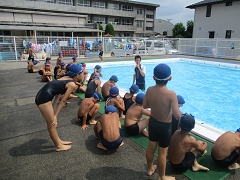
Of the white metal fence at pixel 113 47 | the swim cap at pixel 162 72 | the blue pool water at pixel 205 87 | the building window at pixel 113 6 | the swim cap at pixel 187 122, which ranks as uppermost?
the building window at pixel 113 6

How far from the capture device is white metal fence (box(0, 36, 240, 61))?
737 inches

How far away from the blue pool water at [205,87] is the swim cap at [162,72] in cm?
410

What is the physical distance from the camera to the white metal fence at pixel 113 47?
18.7m

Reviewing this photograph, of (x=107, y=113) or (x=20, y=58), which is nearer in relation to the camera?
(x=107, y=113)

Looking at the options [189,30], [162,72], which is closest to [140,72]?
[162,72]

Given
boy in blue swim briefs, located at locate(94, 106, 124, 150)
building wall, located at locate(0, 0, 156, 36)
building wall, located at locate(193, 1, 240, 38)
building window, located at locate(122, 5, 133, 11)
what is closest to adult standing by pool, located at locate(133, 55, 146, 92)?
boy in blue swim briefs, located at locate(94, 106, 124, 150)

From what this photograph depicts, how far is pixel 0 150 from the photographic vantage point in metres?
3.78

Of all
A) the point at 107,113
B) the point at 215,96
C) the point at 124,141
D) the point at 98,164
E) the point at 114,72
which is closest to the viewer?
the point at 98,164

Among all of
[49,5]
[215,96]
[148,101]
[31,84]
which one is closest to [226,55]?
[215,96]

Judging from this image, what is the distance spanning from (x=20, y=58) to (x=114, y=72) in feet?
32.8

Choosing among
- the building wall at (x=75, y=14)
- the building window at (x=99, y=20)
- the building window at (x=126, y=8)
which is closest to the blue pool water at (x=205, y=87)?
the building wall at (x=75, y=14)

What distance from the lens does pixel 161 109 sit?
8.50 ft

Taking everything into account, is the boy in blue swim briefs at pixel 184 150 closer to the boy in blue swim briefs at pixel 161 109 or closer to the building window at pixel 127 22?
the boy in blue swim briefs at pixel 161 109

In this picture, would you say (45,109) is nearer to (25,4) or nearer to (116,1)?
(25,4)
